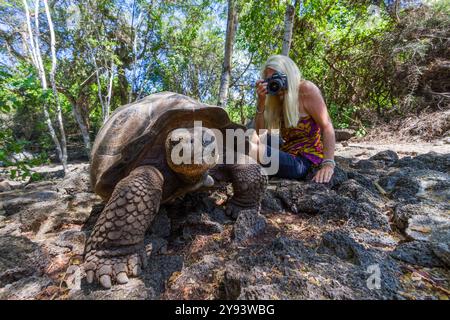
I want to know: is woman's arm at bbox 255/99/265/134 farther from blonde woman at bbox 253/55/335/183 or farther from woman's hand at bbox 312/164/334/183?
woman's hand at bbox 312/164/334/183

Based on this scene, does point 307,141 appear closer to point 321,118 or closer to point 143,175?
point 321,118

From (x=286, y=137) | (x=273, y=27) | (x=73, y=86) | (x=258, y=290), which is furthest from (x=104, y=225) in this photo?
(x=73, y=86)

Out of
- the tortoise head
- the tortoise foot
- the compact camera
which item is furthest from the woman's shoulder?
the tortoise foot

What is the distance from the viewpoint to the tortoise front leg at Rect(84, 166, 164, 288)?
1.26 metres

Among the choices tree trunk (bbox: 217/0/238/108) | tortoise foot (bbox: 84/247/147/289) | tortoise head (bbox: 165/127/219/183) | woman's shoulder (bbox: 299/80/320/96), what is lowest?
tortoise foot (bbox: 84/247/147/289)

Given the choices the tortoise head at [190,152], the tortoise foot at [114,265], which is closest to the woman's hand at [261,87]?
the tortoise head at [190,152]

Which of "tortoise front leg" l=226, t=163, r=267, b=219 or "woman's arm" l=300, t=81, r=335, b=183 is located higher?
"woman's arm" l=300, t=81, r=335, b=183

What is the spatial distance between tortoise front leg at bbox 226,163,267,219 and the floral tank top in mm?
884

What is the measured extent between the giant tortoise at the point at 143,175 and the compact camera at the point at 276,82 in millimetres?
628

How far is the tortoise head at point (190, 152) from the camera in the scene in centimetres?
158

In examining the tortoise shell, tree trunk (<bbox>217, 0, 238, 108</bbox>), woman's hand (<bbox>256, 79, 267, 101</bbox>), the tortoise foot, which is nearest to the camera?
the tortoise foot

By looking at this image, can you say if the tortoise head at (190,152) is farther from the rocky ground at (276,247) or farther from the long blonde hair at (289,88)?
the long blonde hair at (289,88)

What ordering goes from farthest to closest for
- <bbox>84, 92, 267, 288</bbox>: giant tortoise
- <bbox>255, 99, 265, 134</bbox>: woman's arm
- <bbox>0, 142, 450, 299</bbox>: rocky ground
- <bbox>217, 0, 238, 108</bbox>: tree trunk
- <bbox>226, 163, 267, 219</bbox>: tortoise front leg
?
<bbox>217, 0, 238, 108</bbox>: tree trunk < <bbox>255, 99, 265, 134</bbox>: woman's arm < <bbox>226, 163, 267, 219</bbox>: tortoise front leg < <bbox>84, 92, 267, 288</bbox>: giant tortoise < <bbox>0, 142, 450, 299</bbox>: rocky ground

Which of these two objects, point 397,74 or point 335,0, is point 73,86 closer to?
point 335,0
